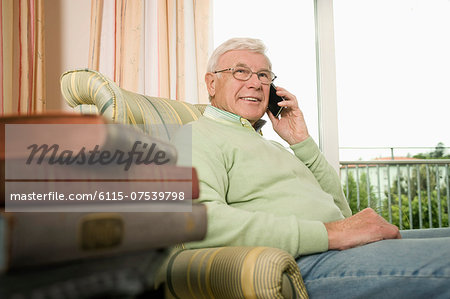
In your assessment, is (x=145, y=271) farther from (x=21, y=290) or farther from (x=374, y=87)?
(x=374, y=87)

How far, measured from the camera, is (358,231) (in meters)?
0.89

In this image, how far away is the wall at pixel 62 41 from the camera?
2029 millimetres

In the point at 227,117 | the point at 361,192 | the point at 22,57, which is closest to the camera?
the point at 227,117

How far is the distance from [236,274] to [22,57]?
1687mm

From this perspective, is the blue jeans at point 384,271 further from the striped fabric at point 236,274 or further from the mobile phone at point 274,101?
the mobile phone at point 274,101

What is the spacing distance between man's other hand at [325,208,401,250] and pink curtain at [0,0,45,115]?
157 cm

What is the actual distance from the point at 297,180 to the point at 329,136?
1551mm

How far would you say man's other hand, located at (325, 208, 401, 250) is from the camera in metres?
0.87

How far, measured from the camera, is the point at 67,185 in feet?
1.32

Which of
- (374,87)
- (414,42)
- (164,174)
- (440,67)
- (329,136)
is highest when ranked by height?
(414,42)

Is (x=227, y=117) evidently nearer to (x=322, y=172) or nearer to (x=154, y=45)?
(x=322, y=172)

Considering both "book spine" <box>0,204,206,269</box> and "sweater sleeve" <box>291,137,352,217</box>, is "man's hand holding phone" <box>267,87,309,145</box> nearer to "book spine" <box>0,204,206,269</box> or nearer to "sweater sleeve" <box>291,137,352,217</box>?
"sweater sleeve" <box>291,137,352,217</box>

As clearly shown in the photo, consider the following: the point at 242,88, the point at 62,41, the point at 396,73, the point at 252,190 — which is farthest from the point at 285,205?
the point at 396,73

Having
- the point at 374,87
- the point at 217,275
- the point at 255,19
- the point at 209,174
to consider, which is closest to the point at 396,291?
the point at 217,275
